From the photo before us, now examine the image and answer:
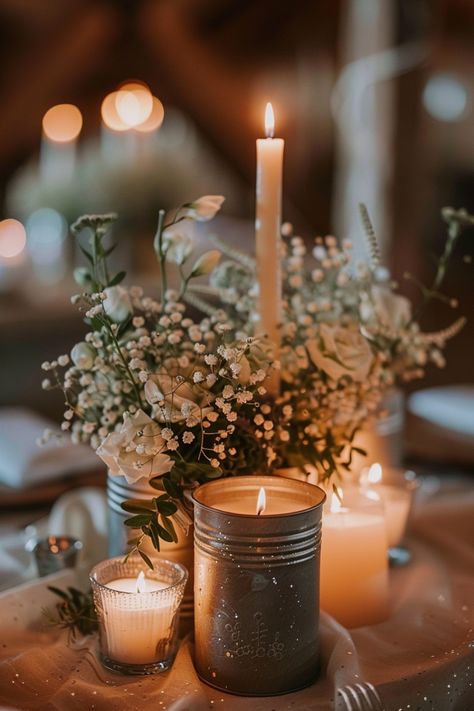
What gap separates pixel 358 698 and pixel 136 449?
258mm

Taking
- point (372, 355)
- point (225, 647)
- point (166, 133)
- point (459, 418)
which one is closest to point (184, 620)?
point (225, 647)

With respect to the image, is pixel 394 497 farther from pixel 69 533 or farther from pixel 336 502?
pixel 69 533

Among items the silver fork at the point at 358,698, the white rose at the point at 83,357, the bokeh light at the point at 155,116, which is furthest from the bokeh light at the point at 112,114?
the silver fork at the point at 358,698

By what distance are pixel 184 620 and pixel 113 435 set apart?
0.20 meters

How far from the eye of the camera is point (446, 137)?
18.1 ft

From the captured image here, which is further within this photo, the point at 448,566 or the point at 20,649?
the point at 448,566

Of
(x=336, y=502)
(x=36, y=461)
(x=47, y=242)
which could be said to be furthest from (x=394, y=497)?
(x=47, y=242)

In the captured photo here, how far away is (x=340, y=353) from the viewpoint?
2.82 feet

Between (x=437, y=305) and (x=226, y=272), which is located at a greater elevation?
(x=226, y=272)

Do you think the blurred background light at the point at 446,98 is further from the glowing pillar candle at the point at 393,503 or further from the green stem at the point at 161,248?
the green stem at the point at 161,248

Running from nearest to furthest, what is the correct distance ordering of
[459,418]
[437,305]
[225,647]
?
[225,647] < [459,418] < [437,305]

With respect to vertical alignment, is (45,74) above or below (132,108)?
above

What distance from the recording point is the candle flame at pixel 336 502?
2.80 feet

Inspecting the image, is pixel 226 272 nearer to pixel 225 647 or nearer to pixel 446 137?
pixel 225 647
